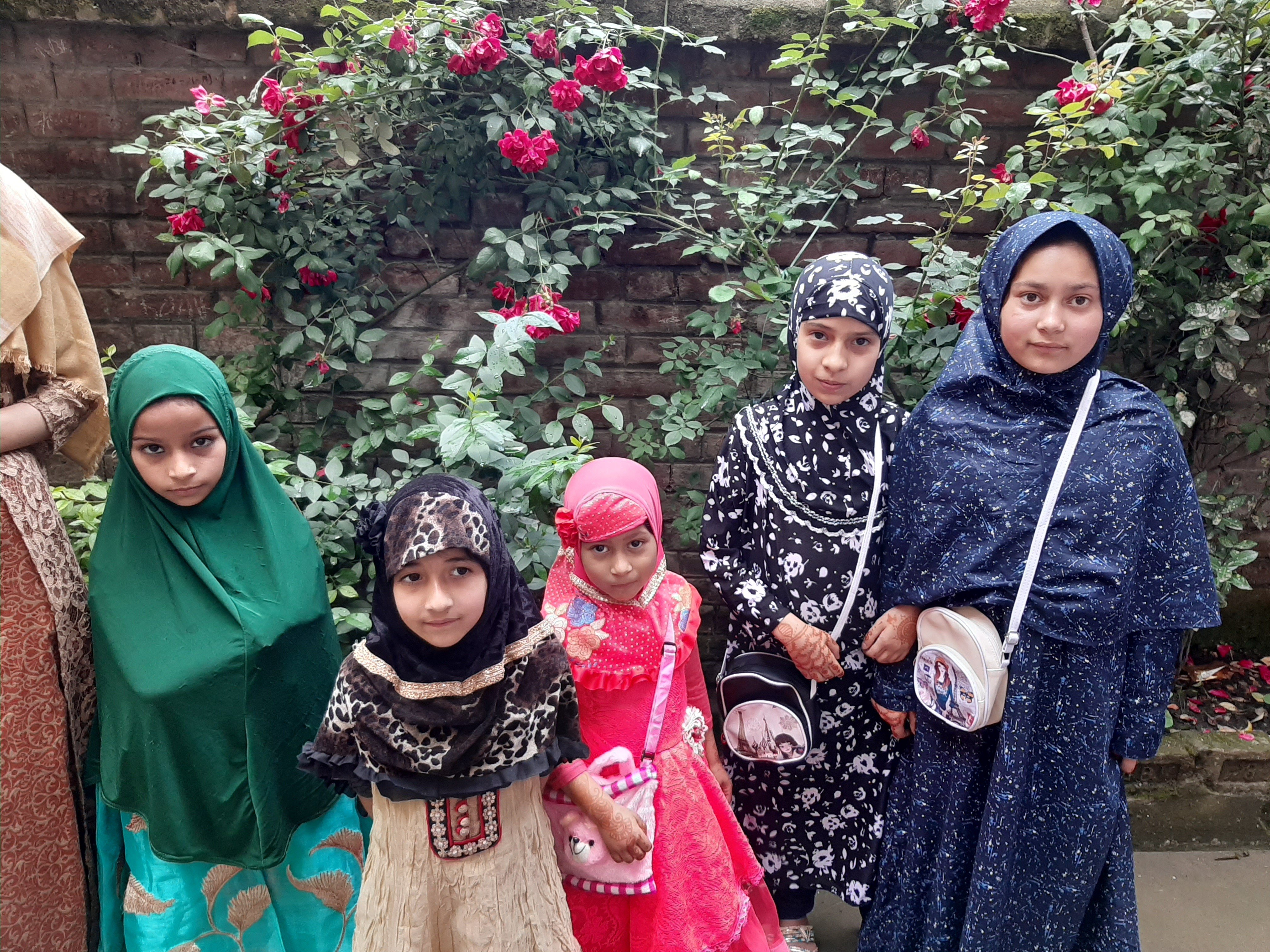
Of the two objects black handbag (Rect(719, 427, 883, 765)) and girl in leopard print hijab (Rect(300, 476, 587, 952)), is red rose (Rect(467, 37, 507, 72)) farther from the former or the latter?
black handbag (Rect(719, 427, 883, 765))

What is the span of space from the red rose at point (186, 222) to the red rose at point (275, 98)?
14.1 inches

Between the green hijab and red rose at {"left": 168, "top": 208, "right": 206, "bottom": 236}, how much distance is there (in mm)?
872

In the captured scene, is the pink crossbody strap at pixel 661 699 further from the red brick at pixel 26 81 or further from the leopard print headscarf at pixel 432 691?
the red brick at pixel 26 81

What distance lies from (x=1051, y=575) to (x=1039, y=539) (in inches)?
3.0

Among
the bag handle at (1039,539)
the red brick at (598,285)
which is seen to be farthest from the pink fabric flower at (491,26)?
the bag handle at (1039,539)

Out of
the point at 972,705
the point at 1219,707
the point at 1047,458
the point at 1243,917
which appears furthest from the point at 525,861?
the point at 1219,707

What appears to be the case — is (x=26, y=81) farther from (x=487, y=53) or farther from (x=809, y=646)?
(x=809, y=646)

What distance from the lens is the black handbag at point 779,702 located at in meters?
1.86

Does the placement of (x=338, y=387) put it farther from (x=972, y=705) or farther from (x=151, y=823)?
(x=972, y=705)

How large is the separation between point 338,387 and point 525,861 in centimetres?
164

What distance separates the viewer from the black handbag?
1.86 metres

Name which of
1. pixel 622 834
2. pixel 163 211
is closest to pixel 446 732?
pixel 622 834

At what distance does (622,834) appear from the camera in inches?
64.1

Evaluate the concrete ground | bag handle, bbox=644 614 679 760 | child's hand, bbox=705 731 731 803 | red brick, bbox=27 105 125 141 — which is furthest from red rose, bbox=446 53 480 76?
the concrete ground
